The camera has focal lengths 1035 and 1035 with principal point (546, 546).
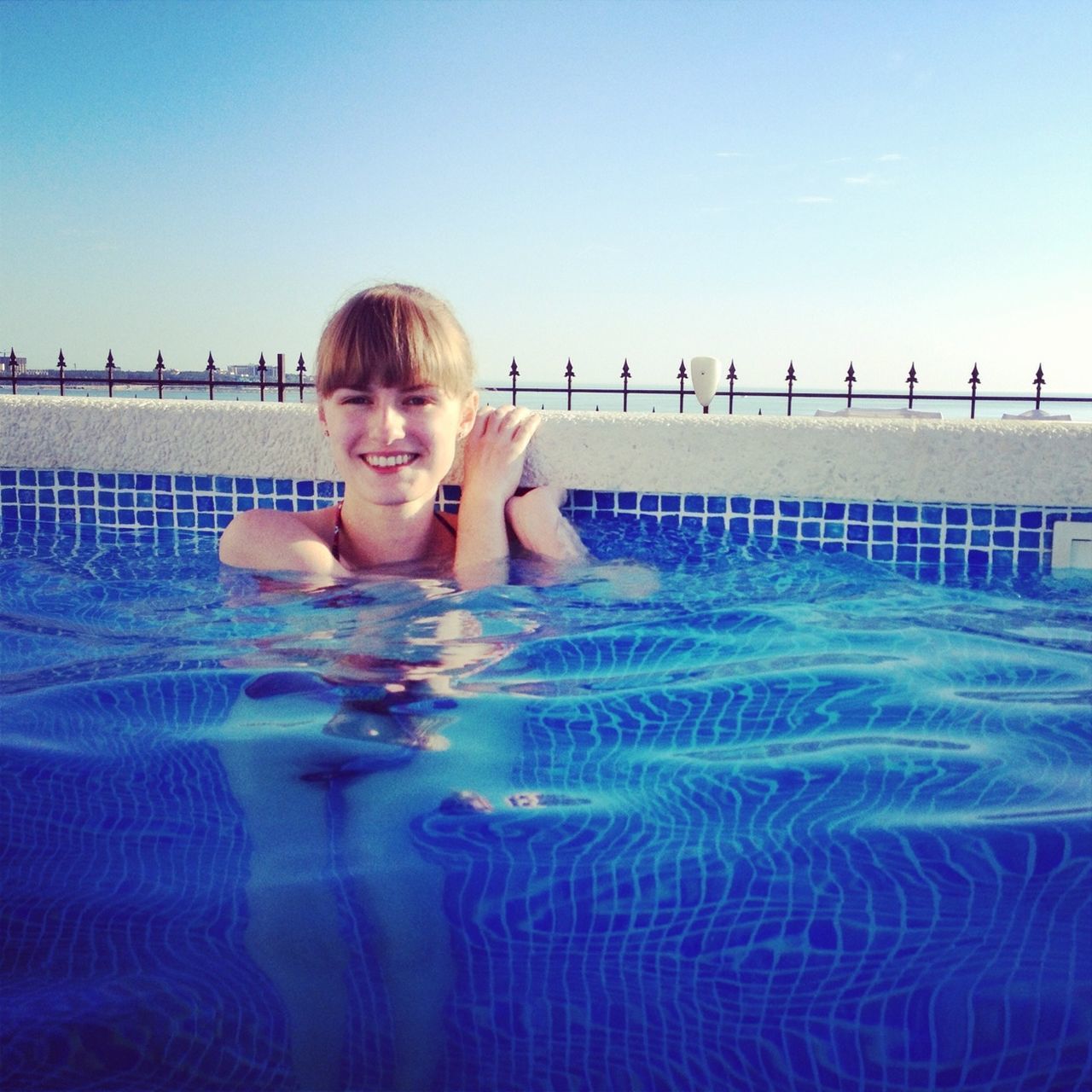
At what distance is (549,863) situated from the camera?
4.33ft

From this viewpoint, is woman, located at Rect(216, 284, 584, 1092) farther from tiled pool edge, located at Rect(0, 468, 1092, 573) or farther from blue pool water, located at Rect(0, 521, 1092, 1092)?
tiled pool edge, located at Rect(0, 468, 1092, 573)

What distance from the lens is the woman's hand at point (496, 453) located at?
311cm

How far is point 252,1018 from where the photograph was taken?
108cm

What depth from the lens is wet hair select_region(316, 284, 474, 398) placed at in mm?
2807

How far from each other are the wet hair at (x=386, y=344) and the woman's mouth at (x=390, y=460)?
0.64ft

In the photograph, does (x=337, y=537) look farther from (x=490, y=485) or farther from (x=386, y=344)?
(x=386, y=344)

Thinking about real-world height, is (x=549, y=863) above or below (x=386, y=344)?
below

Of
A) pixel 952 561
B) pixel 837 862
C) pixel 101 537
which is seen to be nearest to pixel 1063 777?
pixel 837 862

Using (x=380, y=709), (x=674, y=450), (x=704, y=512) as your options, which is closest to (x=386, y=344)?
(x=674, y=450)

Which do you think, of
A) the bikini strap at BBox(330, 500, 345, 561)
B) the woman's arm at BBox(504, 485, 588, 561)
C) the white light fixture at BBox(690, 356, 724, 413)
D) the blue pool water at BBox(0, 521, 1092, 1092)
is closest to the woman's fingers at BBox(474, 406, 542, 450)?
the woman's arm at BBox(504, 485, 588, 561)

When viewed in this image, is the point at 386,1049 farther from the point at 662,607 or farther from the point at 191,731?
the point at 662,607

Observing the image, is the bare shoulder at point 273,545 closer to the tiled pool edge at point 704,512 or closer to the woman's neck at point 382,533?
the woman's neck at point 382,533

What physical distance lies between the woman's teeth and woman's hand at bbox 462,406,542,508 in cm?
26

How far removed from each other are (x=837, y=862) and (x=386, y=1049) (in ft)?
1.99
